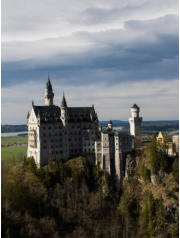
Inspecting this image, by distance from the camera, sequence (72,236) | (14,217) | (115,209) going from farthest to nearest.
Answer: (115,209), (72,236), (14,217)

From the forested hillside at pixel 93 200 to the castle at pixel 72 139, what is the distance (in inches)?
139

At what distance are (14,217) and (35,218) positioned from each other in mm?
6140

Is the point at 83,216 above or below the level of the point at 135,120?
below

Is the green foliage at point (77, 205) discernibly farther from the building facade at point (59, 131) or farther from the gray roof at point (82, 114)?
the gray roof at point (82, 114)

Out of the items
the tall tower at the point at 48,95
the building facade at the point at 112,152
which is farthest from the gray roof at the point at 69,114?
the building facade at the point at 112,152

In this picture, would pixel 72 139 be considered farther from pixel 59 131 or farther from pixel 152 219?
pixel 152 219

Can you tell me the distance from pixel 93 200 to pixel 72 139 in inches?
692

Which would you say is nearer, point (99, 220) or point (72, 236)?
point (72, 236)

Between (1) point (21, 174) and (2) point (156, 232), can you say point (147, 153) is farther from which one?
(1) point (21, 174)

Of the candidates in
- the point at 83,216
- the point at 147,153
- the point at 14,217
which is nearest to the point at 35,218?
the point at 14,217

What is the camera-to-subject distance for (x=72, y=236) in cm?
6406

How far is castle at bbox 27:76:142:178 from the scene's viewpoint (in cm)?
8000

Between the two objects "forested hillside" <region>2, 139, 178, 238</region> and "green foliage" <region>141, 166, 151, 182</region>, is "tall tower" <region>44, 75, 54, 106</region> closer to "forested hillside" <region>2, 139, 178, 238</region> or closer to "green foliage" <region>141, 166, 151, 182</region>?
"forested hillside" <region>2, 139, 178, 238</region>

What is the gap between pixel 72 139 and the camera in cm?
8406
